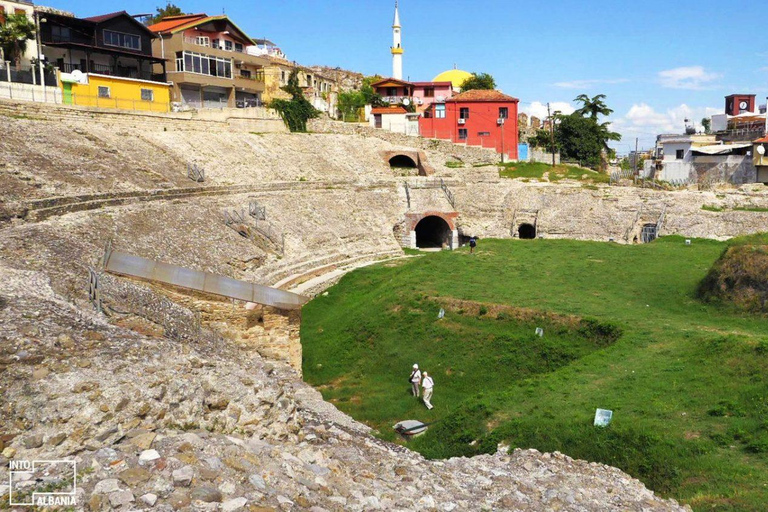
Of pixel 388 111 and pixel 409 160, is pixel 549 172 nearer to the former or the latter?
pixel 409 160

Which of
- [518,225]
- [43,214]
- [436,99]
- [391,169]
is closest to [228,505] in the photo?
[43,214]

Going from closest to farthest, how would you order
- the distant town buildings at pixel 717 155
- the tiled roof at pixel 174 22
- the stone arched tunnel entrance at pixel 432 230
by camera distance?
the stone arched tunnel entrance at pixel 432 230
the distant town buildings at pixel 717 155
the tiled roof at pixel 174 22

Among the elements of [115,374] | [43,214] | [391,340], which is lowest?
[391,340]

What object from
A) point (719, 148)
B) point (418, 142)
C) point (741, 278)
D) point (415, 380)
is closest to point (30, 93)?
point (418, 142)

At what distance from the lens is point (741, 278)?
24625mm

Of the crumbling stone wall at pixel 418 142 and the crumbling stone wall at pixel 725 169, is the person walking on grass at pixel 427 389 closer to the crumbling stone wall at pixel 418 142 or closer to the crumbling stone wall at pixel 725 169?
the crumbling stone wall at pixel 418 142

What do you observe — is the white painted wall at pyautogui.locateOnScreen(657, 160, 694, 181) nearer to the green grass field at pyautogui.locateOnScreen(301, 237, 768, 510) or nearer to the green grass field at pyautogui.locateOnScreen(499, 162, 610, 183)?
the green grass field at pyautogui.locateOnScreen(499, 162, 610, 183)

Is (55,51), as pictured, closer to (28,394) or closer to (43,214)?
(43,214)

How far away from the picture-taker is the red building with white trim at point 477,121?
5972 cm

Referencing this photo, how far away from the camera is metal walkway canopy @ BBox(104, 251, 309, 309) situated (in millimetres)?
18906

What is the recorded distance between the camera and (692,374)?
18000 mm

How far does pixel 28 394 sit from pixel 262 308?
10660 mm
